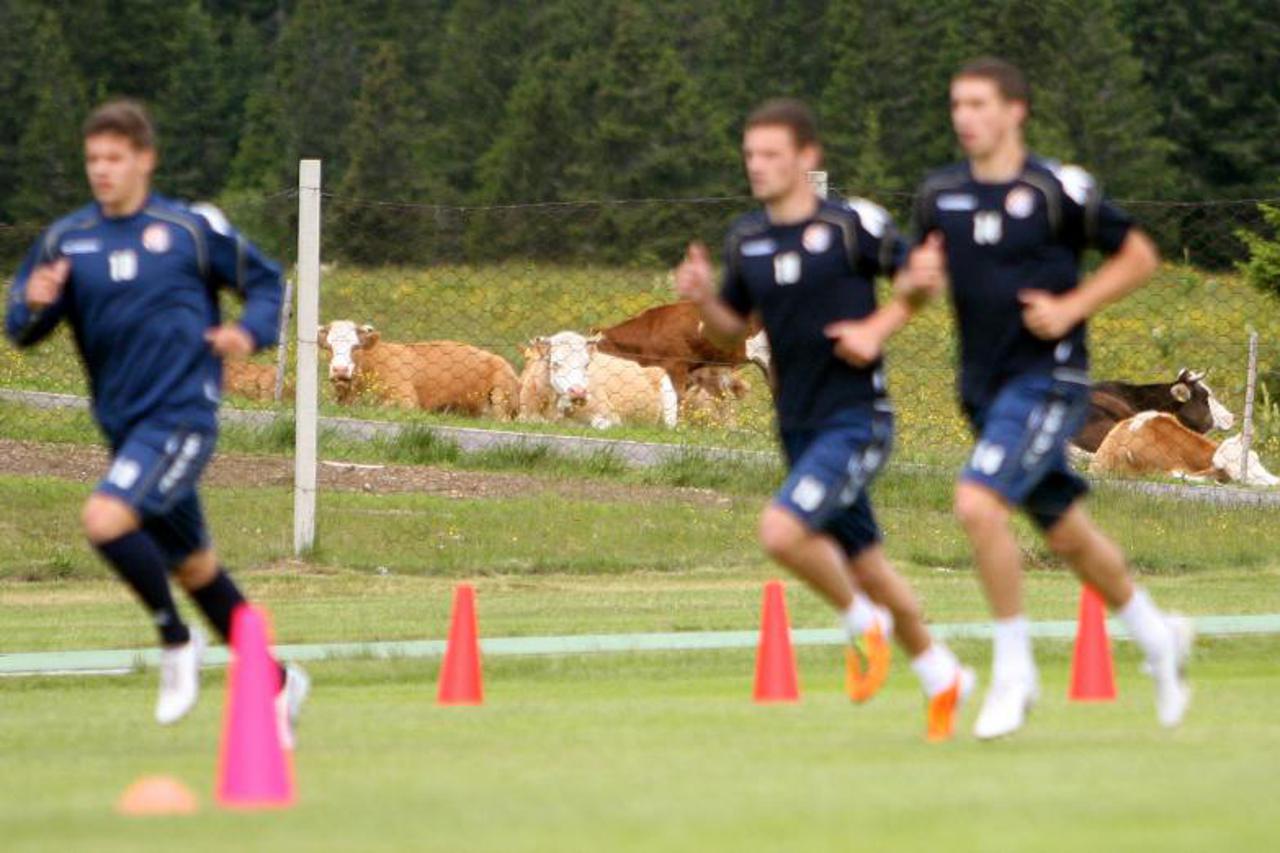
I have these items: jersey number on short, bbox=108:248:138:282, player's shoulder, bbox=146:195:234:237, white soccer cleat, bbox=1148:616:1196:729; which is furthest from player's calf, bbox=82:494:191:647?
white soccer cleat, bbox=1148:616:1196:729

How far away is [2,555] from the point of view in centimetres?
2009

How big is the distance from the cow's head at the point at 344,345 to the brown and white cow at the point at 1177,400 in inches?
280

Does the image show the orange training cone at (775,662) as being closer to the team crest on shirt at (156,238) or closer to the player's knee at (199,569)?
the player's knee at (199,569)

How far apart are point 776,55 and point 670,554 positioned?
67.7m

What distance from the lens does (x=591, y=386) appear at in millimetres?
25953

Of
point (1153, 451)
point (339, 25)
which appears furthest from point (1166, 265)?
point (339, 25)

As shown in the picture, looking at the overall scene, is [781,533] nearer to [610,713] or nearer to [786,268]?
[786,268]

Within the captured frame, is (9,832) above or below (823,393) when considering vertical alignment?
below

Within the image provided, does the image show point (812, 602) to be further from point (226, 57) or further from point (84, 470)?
point (226, 57)

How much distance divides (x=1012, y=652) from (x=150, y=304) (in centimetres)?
324

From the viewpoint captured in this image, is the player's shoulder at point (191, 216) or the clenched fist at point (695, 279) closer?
the clenched fist at point (695, 279)

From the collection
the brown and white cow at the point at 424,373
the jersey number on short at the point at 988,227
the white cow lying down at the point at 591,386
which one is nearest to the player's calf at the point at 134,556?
the jersey number on short at the point at 988,227

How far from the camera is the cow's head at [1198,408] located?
26703mm

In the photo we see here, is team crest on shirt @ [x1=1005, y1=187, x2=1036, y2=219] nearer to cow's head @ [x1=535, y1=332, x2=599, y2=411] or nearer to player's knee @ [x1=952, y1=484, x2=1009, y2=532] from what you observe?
player's knee @ [x1=952, y1=484, x2=1009, y2=532]
